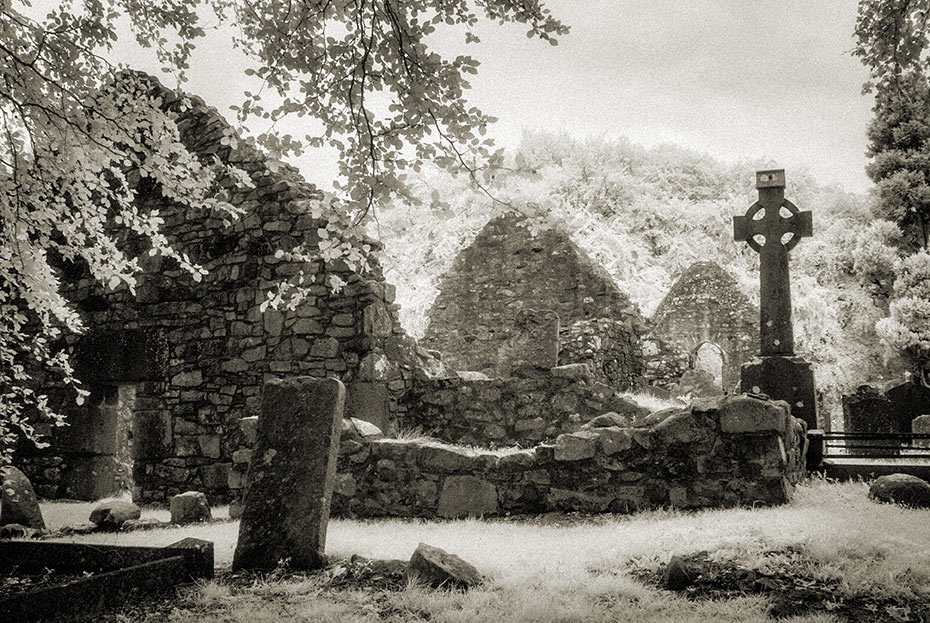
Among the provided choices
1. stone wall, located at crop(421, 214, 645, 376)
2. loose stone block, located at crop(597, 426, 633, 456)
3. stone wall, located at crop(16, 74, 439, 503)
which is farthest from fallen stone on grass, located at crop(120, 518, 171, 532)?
stone wall, located at crop(421, 214, 645, 376)

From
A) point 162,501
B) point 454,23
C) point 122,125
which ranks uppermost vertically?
point 454,23

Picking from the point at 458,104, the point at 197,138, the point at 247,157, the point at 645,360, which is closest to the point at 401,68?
the point at 458,104

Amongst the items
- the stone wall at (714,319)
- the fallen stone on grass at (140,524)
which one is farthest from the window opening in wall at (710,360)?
the fallen stone on grass at (140,524)

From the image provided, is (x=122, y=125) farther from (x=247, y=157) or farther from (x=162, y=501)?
(x=162, y=501)

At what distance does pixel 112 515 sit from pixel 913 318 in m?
16.3

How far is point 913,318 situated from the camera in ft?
50.8

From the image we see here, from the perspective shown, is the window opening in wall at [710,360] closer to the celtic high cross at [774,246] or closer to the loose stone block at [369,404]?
the celtic high cross at [774,246]

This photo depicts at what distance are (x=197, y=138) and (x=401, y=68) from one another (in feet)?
25.0

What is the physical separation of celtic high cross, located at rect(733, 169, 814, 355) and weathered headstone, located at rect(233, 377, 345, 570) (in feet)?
22.5

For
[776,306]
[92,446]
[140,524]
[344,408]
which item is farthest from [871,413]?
[92,446]

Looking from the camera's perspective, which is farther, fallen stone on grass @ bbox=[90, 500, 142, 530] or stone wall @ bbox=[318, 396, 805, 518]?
fallen stone on grass @ bbox=[90, 500, 142, 530]

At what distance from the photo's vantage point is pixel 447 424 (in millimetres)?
9547

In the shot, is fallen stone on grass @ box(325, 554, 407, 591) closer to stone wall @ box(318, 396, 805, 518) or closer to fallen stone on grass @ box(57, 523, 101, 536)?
stone wall @ box(318, 396, 805, 518)

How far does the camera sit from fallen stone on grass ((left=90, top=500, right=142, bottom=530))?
7.14 meters
